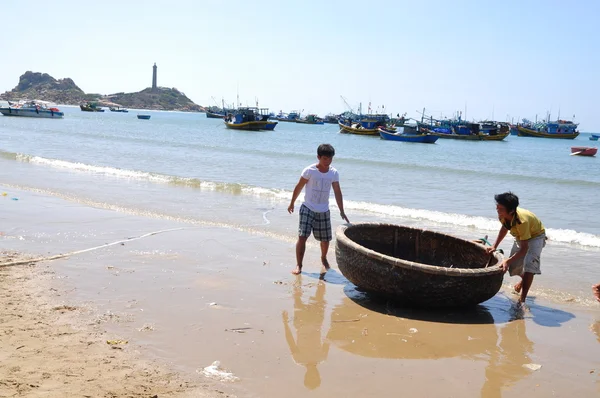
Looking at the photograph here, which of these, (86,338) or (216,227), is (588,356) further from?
(216,227)

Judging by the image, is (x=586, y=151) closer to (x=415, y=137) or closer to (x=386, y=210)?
(x=415, y=137)

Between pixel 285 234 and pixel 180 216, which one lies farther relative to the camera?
pixel 180 216

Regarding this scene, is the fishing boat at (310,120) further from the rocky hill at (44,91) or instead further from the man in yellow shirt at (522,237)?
the man in yellow shirt at (522,237)

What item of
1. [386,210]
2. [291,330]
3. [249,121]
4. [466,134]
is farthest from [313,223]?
[466,134]

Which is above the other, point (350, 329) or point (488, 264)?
point (488, 264)

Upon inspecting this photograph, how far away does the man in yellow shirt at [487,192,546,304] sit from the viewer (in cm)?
505

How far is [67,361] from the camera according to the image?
11.6ft

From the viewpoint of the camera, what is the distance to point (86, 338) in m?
3.94

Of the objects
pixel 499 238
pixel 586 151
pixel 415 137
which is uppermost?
pixel 415 137

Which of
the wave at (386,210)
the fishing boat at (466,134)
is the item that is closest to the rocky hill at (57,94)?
the fishing boat at (466,134)

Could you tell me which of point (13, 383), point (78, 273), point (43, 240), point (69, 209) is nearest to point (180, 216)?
point (69, 209)

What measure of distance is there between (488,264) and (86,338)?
3.80 m

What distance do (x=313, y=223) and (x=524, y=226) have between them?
2203 millimetres

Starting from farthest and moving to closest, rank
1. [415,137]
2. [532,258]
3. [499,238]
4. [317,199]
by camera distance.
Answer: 1. [415,137]
2. [317,199]
3. [499,238]
4. [532,258]
